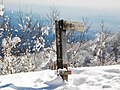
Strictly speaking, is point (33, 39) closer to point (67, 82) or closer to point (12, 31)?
point (12, 31)

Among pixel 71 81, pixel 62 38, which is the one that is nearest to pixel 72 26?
pixel 62 38

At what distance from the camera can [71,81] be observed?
25.7 ft

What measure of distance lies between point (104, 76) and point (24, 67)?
2225 centimetres

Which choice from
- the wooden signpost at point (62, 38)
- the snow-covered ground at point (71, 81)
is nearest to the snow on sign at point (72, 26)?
the wooden signpost at point (62, 38)

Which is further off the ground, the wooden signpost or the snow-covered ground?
the wooden signpost

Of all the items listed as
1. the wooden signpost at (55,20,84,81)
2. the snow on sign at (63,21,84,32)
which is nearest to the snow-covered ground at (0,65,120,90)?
the wooden signpost at (55,20,84,81)

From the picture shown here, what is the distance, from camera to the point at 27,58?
29.5 meters

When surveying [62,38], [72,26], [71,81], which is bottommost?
[71,81]

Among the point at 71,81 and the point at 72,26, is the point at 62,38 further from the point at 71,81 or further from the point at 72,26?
the point at 71,81

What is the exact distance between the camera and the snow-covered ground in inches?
283

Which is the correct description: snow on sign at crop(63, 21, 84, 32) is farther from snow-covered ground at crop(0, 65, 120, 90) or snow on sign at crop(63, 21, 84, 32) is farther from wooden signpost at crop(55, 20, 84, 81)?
snow-covered ground at crop(0, 65, 120, 90)

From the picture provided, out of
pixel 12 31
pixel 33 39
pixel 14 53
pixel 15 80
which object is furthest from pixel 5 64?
pixel 15 80

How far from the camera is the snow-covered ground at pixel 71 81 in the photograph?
720 centimetres

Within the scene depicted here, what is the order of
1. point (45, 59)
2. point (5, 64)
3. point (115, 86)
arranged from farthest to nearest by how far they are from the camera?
point (45, 59), point (5, 64), point (115, 86)
